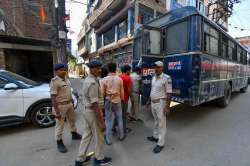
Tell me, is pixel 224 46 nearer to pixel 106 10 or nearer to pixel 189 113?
pixel 189 113

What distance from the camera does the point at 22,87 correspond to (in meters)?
4.90

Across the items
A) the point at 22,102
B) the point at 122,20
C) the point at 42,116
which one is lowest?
the point at 42,116

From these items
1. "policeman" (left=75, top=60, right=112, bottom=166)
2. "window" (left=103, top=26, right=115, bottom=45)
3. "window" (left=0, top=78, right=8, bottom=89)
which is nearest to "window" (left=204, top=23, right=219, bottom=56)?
"policeman" (left=75, top=60, right=112, bottom=166)

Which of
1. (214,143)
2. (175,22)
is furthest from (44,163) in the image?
(175,22)

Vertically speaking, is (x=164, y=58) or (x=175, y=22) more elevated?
(x=175, y=22)

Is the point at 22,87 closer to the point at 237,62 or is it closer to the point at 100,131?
the point at 100,131

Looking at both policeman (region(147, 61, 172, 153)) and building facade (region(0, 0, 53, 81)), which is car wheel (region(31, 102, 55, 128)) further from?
building facade (region(0, 0, 53, 81))

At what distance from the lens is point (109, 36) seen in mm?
20500

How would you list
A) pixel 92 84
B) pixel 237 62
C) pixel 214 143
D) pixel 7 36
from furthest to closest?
1. pixel 7 36
2. pixel 237 62
3. pixel 214 143
4. pixel 92 84

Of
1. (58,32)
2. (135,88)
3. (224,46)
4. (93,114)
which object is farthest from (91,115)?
(58,32)

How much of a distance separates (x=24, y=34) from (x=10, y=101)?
23.6ft

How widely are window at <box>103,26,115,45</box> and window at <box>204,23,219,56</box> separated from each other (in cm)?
1437

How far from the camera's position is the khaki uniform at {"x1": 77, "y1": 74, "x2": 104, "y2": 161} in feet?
9.32

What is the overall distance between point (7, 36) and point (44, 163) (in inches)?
345
